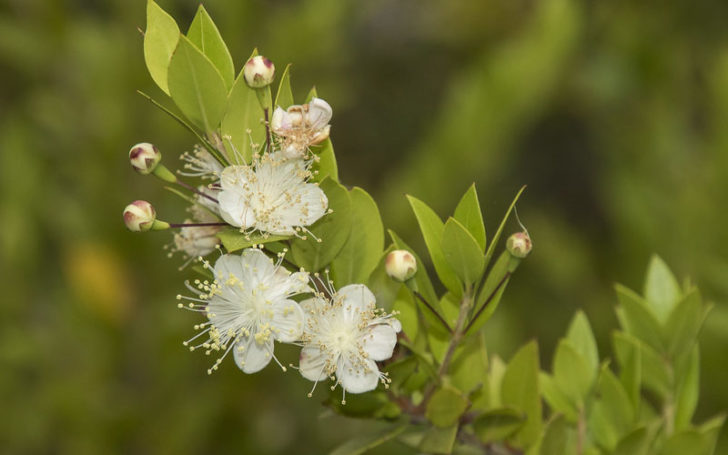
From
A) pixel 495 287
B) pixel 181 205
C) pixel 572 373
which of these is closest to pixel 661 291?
pixel 572 373

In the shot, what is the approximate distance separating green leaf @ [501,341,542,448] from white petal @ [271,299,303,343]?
0.34 m

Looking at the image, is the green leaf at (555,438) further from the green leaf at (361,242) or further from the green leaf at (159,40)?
the green leaf at (159,40)

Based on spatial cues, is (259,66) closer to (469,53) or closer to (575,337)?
(575,337)

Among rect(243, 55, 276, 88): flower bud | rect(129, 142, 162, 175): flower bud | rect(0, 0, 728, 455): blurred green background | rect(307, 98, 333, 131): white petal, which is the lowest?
rect(0, 0, 728, 455): blurred green background

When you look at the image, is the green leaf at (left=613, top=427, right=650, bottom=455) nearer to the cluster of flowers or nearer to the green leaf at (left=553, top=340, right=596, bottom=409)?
the green leaf at (left=553, top=340, right=596, bottom=409)

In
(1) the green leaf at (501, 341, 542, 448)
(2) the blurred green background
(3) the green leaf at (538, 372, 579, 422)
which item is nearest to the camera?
(1) the green leaf at (501, 341, 542, 448)

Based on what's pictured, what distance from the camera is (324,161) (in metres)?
0.94

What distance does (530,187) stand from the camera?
392 cm

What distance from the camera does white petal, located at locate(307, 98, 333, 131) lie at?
899mm

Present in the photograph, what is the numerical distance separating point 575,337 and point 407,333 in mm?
373

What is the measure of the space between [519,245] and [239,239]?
33cm

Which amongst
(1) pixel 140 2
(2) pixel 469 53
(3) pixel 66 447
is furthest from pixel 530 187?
(3) pixel 66 447

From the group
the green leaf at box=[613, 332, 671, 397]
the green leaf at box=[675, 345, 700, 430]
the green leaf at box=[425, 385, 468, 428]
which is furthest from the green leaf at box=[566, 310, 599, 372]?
the green leaf at box=[425, 385, 468, 428]

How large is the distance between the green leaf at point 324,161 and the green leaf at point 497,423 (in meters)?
0.38
